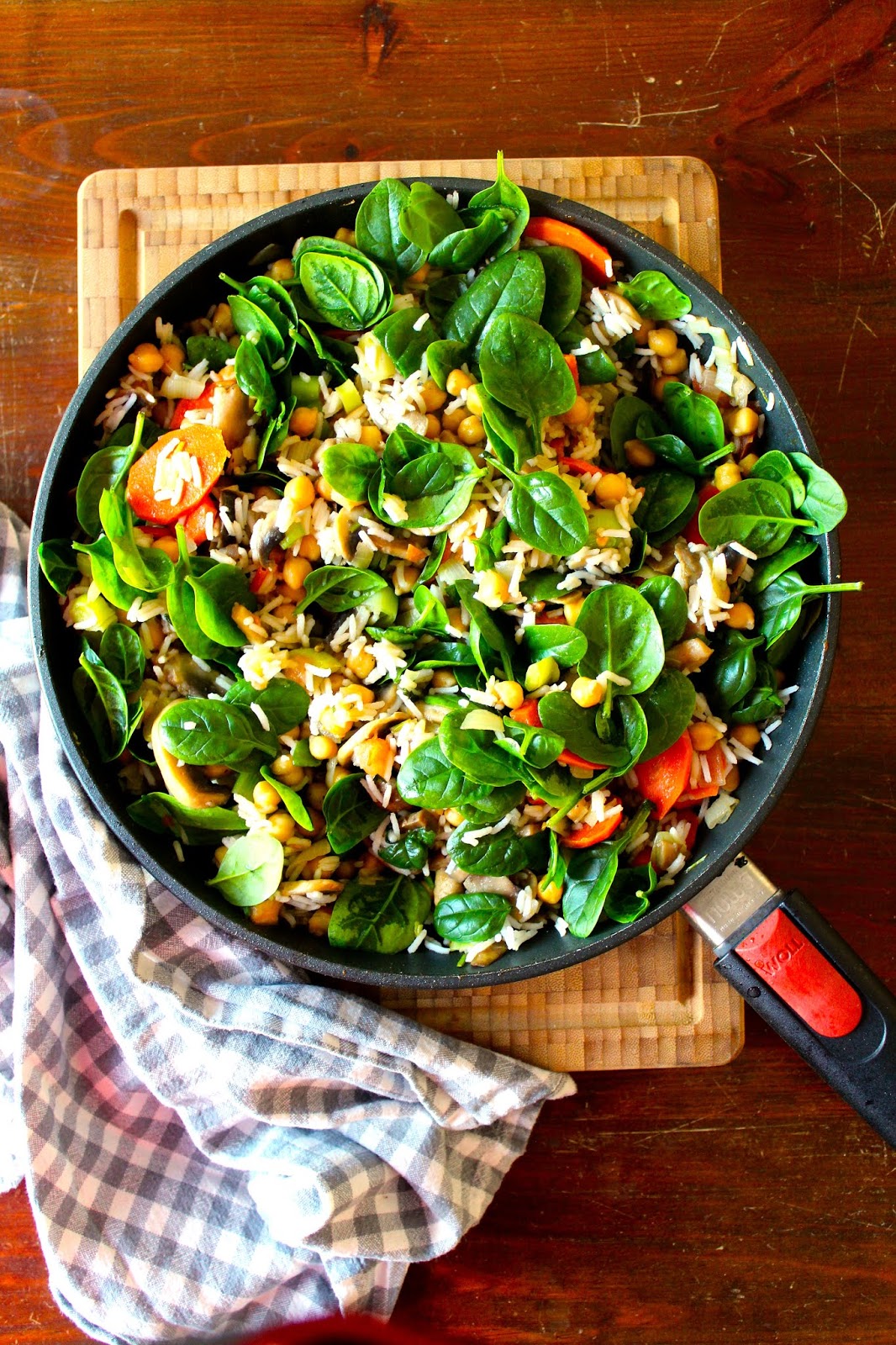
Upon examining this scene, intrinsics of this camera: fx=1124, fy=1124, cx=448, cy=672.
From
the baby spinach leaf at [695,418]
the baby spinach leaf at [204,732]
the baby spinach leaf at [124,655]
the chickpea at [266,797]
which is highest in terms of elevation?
the baby spinach leaf at [695,418]

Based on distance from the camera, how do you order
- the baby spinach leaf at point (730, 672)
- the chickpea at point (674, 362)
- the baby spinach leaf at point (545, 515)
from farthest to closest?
the chickpea at point (674, 362) < the baby spinach leaf at point (730, 672) < the baby spinach leaf at point (545, 515)

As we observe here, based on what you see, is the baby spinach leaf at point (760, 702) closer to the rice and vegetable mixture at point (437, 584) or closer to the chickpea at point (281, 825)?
the rice and vegetable mixture at point (437, 584)

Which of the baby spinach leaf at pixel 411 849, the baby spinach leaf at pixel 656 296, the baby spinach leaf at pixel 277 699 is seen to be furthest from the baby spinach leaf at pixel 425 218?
the baby spinach leaf at pixel 411 849

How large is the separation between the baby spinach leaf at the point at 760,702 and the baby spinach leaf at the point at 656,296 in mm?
616

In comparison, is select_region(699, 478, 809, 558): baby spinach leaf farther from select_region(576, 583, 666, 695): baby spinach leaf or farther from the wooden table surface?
the wooden table surface

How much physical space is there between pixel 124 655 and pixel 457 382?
711mm

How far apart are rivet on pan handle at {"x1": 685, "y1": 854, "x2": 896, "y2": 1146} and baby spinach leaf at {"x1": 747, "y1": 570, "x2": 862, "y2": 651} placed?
421mm

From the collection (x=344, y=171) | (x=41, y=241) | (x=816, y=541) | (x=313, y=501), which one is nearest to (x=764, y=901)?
→ (x=816, y=541)

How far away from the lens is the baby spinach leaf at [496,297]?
1799mm

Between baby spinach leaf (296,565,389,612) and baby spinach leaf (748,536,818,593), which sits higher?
baby spinach leaf (748,536,818,593)

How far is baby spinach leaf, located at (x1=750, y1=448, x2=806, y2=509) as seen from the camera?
1854 mm


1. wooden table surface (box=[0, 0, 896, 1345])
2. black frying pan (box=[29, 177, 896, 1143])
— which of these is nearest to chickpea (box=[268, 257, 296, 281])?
black frying pan (box=[29, 177, 896, 1143])

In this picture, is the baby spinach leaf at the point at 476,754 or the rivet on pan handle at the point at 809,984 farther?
the rivet on pan handle at the point at 809,984

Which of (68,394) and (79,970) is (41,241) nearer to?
(68,394)
